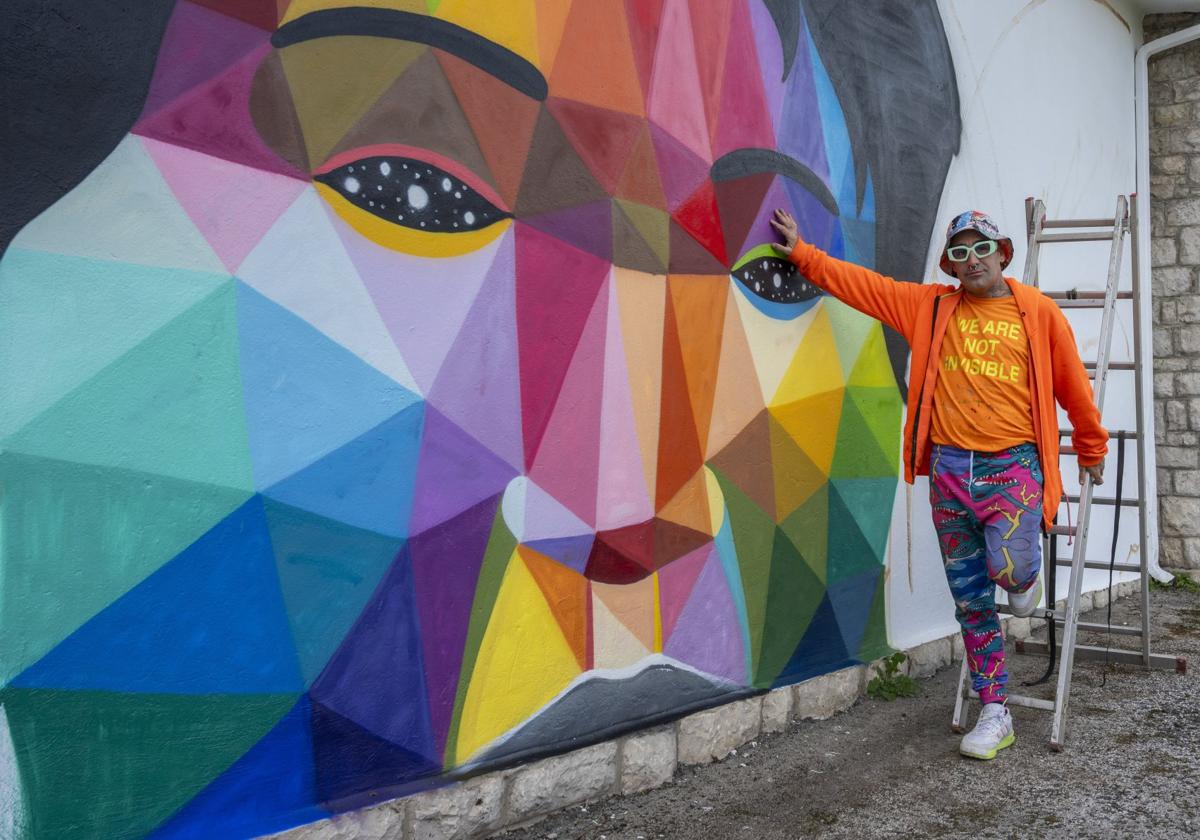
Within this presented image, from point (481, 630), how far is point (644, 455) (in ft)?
2.72

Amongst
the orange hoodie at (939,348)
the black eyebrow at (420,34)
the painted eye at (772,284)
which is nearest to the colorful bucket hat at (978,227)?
the orange hoodie at (939,348)

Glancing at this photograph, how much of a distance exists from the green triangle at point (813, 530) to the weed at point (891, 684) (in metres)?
0.62

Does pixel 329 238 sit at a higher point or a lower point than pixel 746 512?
higher

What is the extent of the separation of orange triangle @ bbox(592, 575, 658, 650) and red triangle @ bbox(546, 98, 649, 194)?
4.06ft

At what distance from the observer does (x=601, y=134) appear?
3084mm

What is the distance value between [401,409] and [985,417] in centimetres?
212

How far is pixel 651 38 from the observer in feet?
10.7

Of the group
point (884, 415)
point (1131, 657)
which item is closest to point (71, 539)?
point (884, 415)

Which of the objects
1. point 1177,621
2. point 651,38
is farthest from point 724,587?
point 1177,621

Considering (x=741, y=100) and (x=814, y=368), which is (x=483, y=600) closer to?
A: (x=814, y=368)

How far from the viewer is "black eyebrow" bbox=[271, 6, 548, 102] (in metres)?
2.35

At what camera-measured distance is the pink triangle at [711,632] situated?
3373mm

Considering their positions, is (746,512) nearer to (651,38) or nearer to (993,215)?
(651,38)

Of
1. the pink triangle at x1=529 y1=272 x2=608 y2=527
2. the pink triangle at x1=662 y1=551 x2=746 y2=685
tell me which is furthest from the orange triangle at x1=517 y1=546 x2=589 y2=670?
the pink triangle at x1=662 y1=551 x2=746 y2=685
